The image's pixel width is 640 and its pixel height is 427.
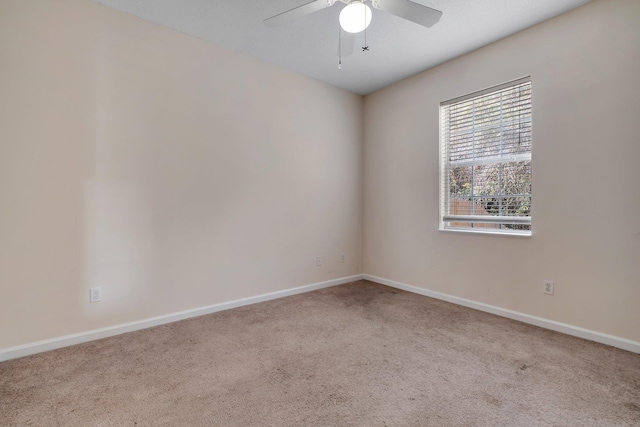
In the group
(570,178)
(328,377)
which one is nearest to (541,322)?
(570,178)

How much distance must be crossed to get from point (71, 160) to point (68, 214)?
0.40 metres

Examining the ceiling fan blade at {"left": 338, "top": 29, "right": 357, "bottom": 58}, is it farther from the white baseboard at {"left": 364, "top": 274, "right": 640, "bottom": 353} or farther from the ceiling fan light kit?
the white baseboard at {"left": 364, "top": 274, "right": 640, "bottom": 353}

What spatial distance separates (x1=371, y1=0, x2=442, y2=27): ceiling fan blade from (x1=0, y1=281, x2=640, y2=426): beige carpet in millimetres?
2152

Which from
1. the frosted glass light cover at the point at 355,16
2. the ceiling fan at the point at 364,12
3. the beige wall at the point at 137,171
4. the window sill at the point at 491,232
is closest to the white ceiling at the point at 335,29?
the beige wall at the point at 137,171

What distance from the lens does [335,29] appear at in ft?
8.54

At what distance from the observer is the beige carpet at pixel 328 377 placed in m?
1.51

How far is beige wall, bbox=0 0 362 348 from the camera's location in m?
2.10

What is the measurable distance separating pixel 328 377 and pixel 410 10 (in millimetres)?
2225

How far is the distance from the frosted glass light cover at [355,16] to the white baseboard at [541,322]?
Answer: 106 inches

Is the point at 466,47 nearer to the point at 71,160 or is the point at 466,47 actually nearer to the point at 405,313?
the point at 405,313

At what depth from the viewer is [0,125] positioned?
6.57ft

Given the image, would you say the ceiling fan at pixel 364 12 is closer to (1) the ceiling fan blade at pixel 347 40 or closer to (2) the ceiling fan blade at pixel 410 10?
(2) the ceiling fan blade at pixel 410 10

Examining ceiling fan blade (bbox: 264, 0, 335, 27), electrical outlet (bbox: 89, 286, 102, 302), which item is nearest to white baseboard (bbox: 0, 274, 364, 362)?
electrical outlet (bbox: 89, 286, 102, 302)

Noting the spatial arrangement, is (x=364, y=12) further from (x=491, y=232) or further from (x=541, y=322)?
(x=541, y=322)
